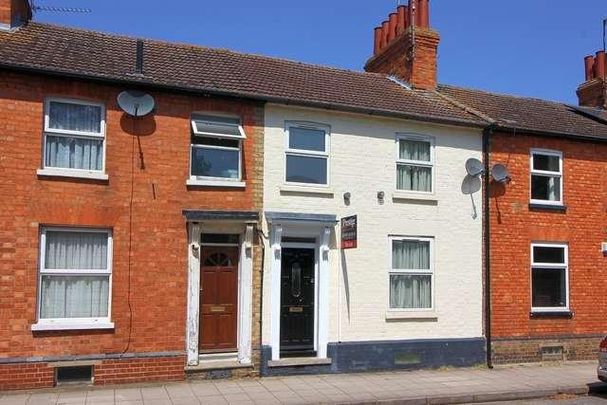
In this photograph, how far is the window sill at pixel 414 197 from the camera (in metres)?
13.7

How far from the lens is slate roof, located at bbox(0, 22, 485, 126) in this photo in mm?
11797

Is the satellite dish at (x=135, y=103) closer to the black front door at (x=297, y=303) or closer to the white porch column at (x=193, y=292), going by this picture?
the white porch column at (x=193, y=292)

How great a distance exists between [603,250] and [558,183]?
1.99 metres

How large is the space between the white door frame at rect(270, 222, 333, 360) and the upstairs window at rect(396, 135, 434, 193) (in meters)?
2.17

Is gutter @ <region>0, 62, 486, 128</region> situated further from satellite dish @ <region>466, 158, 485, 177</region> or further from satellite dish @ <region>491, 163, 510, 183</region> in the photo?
satellite dish @ <region>491, 163, 510, 183</region>

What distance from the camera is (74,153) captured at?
11.5 m

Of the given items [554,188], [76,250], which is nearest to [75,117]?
[76,250]

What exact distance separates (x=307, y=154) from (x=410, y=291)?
367 centimetres

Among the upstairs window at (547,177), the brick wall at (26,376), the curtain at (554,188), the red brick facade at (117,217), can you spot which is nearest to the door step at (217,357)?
the red brick facade at (117,217)

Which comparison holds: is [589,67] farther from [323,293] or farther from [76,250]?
[76,250]

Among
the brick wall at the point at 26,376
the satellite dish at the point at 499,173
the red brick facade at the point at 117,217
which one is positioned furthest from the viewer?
the satellite dish at the point at 499,173

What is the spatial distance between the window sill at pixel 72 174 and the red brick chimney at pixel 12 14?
11.5ft

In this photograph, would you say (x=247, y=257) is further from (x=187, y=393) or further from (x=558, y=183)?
(x=558, y=183)

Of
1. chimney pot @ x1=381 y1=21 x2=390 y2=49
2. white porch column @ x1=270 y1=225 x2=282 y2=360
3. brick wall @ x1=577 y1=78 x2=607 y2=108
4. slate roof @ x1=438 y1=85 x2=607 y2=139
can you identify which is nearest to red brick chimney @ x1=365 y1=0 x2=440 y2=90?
chimney pot @ x1=381 y1=21 x2=390 y2=49
